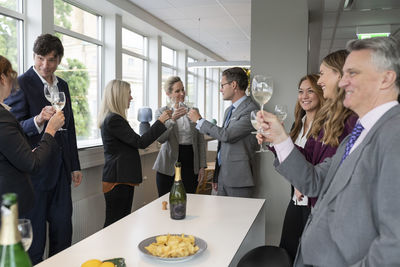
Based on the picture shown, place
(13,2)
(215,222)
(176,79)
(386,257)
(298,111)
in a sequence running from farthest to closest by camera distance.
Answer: (176,79)
(13,2)
(298,111)
(215,222)
(386,257)

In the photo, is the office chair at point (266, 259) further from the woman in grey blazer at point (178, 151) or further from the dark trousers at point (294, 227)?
the woman in grey blazer at point (178, 151)

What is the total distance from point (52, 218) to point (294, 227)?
5.37 feet

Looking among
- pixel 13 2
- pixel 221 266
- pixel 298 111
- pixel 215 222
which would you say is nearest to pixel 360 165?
pixel 221 266

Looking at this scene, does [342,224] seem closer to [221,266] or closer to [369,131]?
[369,131]

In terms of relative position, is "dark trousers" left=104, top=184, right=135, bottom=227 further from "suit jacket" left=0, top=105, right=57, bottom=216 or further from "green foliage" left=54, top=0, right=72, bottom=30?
"green foliage" left=54, top=0, right=72, bottom=30

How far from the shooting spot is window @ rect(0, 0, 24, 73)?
3178 millimetres

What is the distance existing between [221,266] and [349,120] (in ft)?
2.92

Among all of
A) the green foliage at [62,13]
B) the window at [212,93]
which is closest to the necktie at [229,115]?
the green foliage at [62,13]

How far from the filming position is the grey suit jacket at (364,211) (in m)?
0.98

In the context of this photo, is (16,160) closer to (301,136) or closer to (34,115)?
(34,115)

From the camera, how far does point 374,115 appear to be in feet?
3.76

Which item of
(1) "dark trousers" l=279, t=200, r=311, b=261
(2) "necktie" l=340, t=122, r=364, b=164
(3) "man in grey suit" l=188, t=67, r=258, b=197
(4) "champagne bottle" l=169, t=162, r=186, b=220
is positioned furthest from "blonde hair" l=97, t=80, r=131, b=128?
(2) "necktie" l=340, t=122, r=364, b=164

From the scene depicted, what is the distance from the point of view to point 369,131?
1117mm

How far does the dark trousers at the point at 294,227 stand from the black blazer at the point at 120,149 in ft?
4.31
